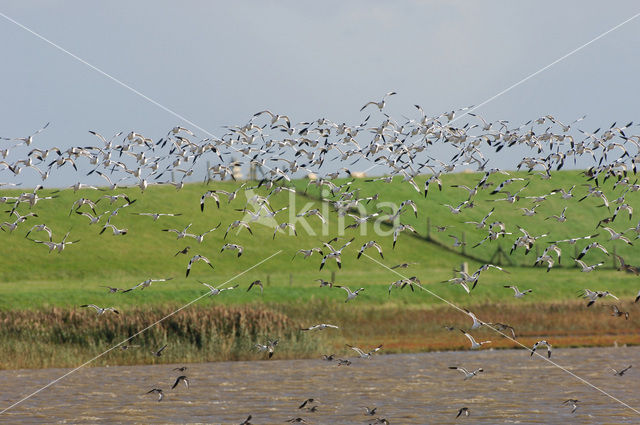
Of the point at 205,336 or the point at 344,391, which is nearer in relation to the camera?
the point at 344,391

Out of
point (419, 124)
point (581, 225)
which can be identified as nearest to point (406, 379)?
point (419, 124)

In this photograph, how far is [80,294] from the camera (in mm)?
68000

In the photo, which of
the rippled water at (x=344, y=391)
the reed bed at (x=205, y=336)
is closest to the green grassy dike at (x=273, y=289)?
the reed bed at (x=205, y=336)

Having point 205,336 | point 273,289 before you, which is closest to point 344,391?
point 205,336

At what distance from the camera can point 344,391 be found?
4662cm

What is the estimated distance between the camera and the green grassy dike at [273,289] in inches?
2034

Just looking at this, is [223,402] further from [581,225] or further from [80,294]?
[581,225]

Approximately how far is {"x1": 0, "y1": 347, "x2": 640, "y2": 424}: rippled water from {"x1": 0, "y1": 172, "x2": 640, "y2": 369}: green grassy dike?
1.74m

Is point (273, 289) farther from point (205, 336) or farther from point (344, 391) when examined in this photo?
point (344, 391)

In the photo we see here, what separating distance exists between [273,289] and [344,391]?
24701mm

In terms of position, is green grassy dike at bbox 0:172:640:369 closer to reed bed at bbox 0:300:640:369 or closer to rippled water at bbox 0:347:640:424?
reed bed at bbox 0:300:640:369

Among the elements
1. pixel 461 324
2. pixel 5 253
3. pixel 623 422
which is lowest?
pixel 623 422

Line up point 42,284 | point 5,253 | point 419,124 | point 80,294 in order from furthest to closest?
1. point 5,253
2. point 42,284
3. point 80,294
4. point 419,124

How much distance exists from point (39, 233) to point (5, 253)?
14.0m
